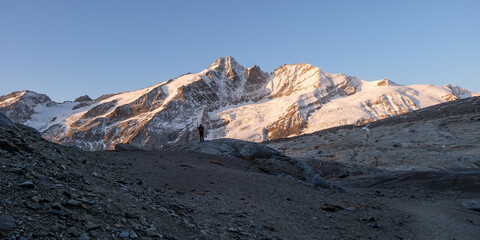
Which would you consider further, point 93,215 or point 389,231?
point 389,231

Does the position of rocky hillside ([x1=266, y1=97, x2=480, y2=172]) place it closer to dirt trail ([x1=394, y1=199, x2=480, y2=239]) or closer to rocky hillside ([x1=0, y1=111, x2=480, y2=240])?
dirt trail ([x1=394, y1=199, x2=480, y2=239])

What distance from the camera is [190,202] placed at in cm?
1034

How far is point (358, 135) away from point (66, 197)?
65663mm

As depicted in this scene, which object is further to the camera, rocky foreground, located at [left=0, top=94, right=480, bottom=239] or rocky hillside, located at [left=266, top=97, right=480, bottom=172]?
rocky hillside, located at [left=266, top=97, right=480, bottom=172]

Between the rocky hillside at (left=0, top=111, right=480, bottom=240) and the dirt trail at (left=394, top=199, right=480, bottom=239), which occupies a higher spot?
the rocky hillside at (left=0, top=111, right=480, bottom=240)

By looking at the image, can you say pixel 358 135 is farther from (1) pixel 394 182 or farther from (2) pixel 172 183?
(2) pixel 172 183

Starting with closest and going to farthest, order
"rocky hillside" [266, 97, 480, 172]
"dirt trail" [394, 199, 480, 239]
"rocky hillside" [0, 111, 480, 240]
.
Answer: "rocky hillside" [0, 111, 480, 240] → "dirt trail" [394, 199, 480, 239] → "rocky hillside" [266, 97, 480, 172]

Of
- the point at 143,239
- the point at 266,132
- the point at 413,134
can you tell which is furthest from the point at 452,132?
the point at 266,132

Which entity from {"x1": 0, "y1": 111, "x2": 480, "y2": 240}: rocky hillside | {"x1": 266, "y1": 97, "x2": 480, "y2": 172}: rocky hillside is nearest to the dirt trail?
{"x1": 0, "y1": 111, "x2": 480, "y2": 240}: rocky hillside

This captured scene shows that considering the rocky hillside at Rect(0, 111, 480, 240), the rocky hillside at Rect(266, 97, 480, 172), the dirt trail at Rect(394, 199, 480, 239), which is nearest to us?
the rocky hillside at Rect(0, 111, 480, 240)

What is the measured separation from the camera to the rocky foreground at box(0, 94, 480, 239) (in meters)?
5.90

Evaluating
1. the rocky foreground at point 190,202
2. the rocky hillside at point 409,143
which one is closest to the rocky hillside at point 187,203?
the rocky foreground at point 190,202

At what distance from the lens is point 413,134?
55531mm

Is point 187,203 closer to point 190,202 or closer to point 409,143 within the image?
point 190,202
